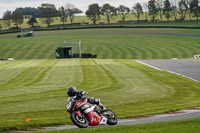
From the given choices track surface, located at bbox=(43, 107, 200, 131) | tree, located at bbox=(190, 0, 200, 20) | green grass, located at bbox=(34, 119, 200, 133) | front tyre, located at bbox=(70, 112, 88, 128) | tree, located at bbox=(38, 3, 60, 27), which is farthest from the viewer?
tree, located at bbox=(38, 3, 60, 27)

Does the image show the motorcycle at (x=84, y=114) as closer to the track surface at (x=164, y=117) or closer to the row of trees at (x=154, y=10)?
the track surface at (x=164, y=117)

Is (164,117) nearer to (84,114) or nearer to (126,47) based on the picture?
(84,114)

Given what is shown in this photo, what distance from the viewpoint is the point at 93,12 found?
173 metres

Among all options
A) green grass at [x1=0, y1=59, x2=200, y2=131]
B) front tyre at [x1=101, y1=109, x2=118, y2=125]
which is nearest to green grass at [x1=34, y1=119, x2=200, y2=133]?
front tyre at [x1=101, y1=109, x2=118, y2=125]

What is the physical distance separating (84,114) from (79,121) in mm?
328

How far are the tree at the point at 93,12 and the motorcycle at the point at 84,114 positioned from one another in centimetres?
15695

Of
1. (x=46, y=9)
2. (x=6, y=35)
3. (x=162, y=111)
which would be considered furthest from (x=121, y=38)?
(x=46, y=9)

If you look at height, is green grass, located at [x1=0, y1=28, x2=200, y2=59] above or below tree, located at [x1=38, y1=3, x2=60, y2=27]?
below

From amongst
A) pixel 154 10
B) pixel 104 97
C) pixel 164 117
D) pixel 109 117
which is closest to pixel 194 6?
pixel 154 10

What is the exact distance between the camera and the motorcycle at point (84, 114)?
12.5 metres

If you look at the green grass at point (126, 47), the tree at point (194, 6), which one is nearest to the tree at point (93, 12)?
the tree at point (194, 6)

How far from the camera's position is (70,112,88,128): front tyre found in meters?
12.5

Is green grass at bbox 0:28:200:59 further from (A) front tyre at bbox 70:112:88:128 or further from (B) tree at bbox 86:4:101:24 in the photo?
(B) tree at bbox 86:4:101:24

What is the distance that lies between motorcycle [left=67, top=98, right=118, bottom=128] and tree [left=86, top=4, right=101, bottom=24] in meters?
157
